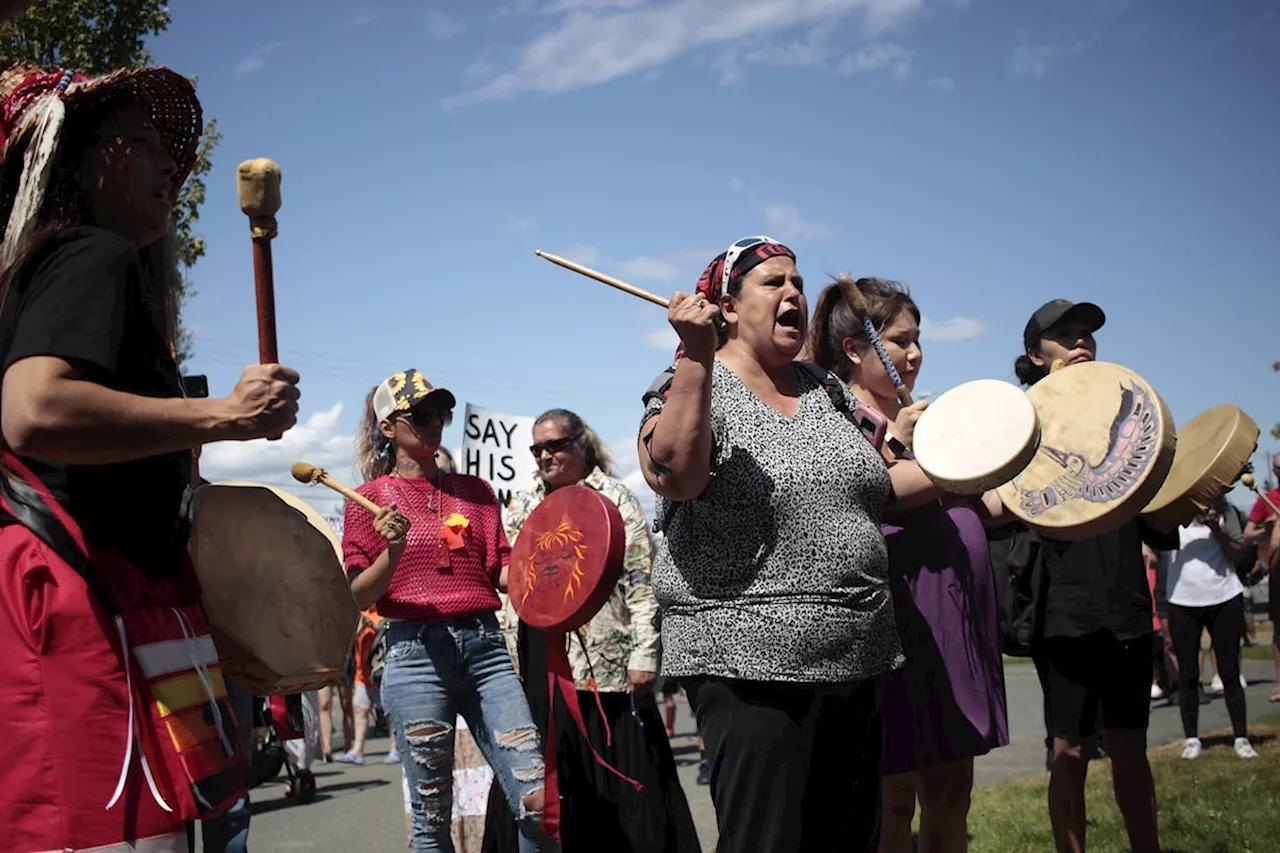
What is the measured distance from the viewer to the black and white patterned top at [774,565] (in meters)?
2.99

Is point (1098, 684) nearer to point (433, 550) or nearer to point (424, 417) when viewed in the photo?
point (433, 550)

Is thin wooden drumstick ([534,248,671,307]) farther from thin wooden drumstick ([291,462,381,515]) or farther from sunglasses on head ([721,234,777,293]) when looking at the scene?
thin wooden drumstick ([291,462,381,515])

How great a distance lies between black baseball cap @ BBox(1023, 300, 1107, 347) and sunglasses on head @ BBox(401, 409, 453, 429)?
8.54ft

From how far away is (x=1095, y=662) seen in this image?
190 inches

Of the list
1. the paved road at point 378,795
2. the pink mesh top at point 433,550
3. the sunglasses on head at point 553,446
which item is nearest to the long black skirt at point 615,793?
the pink mesh top at point 433,550

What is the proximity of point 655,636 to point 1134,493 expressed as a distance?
2.21m

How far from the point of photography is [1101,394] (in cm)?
447

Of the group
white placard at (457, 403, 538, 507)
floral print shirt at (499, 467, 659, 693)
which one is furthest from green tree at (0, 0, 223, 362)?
floral print shirt at (499, 467, 659, 693)

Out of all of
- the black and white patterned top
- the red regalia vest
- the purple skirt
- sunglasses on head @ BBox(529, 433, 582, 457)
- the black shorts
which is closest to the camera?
the red regalia vest

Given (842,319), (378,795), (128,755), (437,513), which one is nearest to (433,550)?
(437,513)

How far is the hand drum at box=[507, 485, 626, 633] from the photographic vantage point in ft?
15.2

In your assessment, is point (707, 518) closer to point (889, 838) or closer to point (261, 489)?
point (261, 489)

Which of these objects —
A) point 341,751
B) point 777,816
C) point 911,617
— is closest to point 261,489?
point 777,816

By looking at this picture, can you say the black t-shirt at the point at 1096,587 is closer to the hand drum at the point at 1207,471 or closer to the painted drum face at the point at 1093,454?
the hand drum at the point at 1207,471
